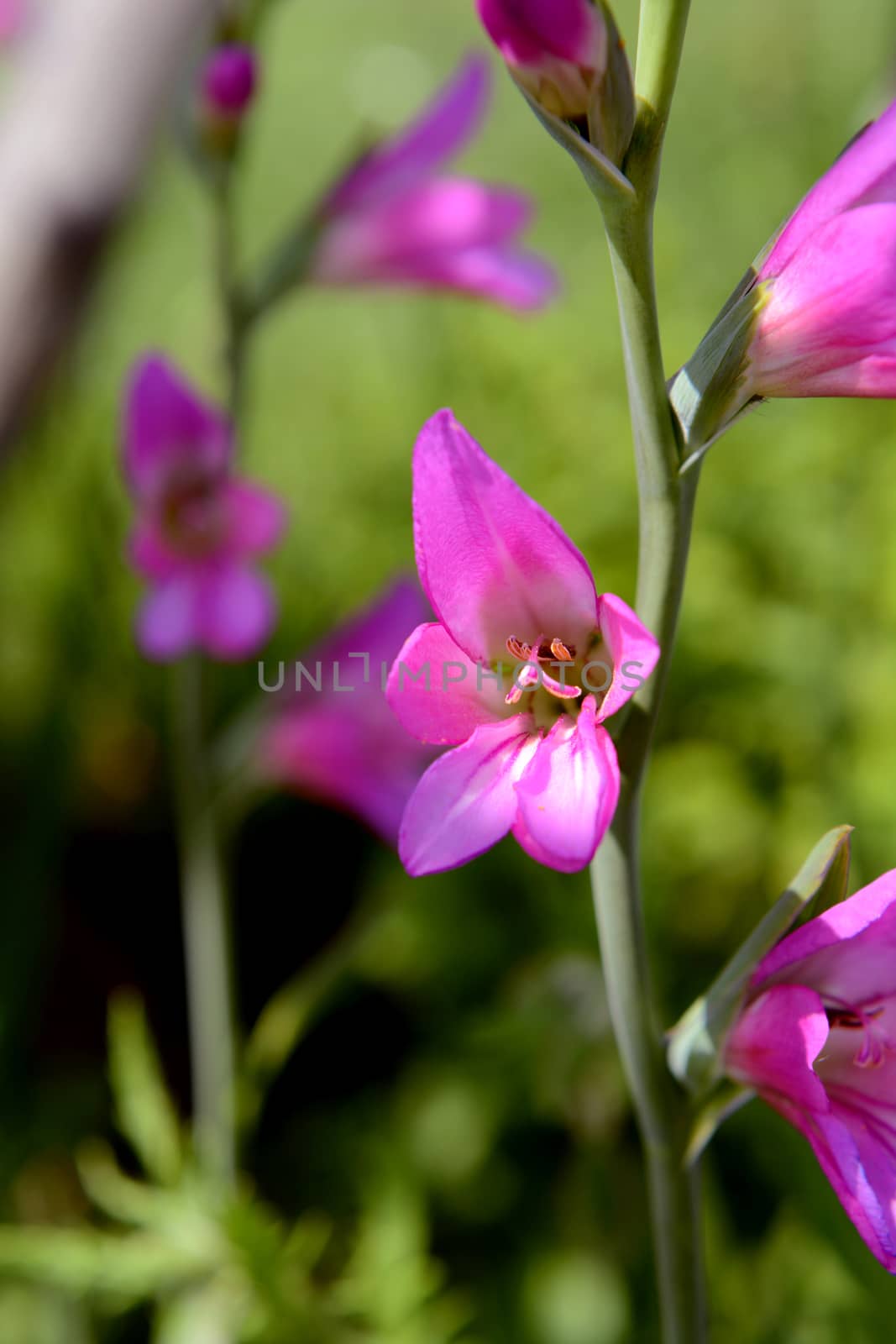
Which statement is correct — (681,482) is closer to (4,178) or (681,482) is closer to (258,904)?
(4,178)

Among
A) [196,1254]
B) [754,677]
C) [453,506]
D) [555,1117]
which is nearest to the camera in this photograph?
[453,506]

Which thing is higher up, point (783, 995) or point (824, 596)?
point (783, 995)

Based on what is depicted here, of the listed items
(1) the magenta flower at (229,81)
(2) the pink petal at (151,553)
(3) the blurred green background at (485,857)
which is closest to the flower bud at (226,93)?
(1) the magenta flower at (229,81)

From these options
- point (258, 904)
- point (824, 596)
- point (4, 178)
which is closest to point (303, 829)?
point (258, 904)

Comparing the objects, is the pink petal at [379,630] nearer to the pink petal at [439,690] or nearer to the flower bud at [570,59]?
the pink petal at [439,690]

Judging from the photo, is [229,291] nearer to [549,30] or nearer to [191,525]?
[191,525]

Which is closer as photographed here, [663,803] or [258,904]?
[663,803]

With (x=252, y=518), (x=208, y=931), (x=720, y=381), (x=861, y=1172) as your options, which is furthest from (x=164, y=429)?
(x=861, y=1172)
